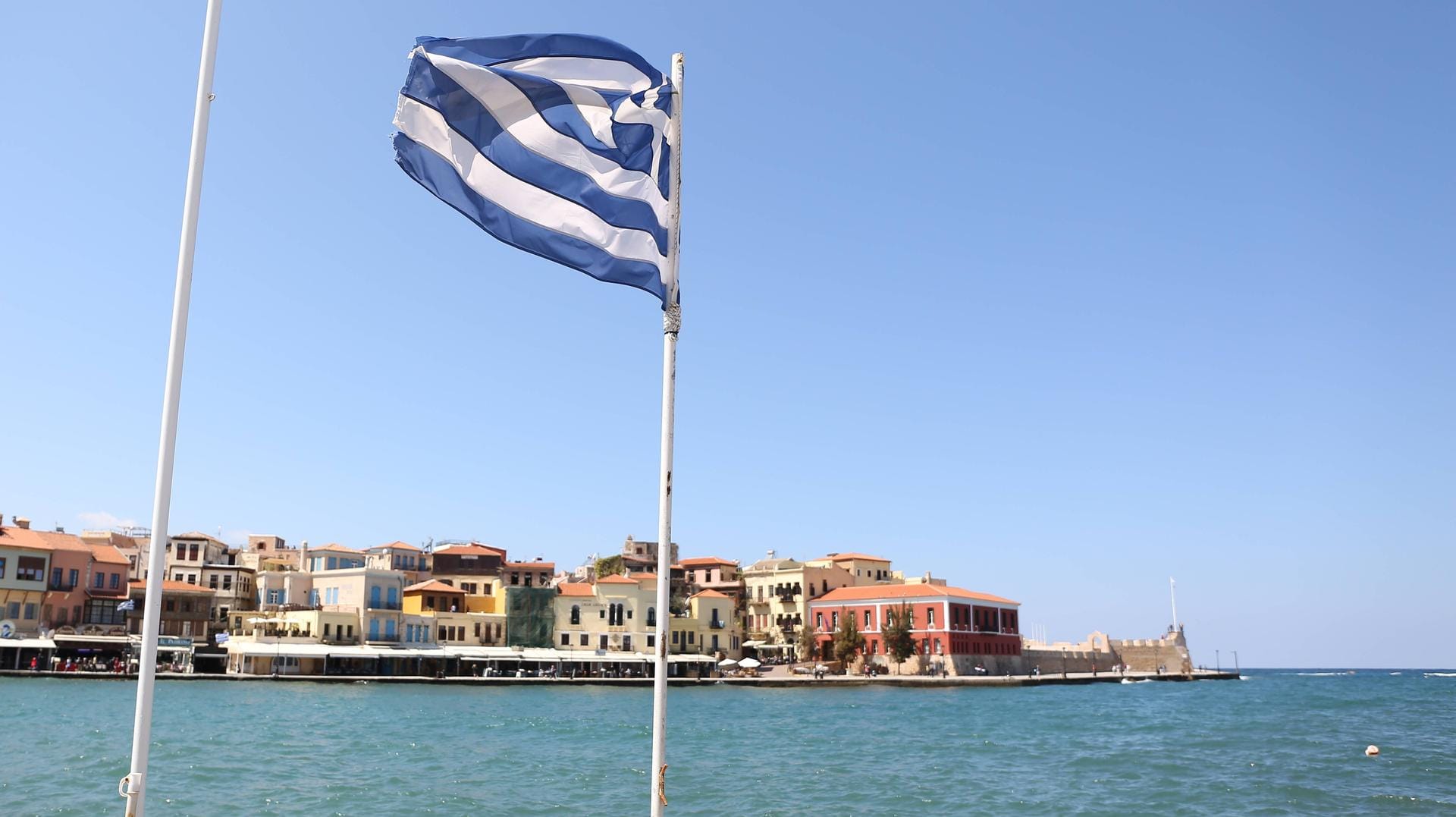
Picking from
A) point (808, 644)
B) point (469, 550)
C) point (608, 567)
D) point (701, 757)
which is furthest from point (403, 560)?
point (701, 757)

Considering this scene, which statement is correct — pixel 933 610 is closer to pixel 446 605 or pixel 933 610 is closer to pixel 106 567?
pixel 446 605

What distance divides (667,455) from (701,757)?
82.4ft

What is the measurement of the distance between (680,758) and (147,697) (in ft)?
82.3

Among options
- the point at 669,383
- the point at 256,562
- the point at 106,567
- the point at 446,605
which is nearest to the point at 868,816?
the point at 669,383

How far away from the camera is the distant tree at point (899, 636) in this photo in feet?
278

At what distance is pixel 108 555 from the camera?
76.8 metres

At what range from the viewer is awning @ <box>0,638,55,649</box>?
209 ft

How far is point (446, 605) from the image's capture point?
3113 inches

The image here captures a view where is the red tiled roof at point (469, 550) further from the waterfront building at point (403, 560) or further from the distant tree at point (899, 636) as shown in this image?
the distant tree at point (899, 636)

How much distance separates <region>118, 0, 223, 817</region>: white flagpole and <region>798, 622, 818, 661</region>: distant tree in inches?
3300

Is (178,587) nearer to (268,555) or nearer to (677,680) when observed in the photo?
(268,555)

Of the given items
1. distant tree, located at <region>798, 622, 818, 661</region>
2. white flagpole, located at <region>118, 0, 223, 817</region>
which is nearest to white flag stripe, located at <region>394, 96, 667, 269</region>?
white flagpole, located at <region>118, 0, 223, 817</region>

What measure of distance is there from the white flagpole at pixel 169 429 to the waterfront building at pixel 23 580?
72.2m

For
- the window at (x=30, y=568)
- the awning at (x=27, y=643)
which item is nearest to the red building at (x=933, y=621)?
the awning at (x=27, y=643)
